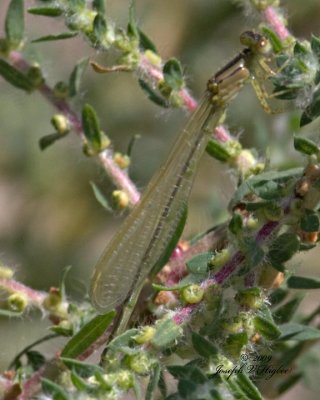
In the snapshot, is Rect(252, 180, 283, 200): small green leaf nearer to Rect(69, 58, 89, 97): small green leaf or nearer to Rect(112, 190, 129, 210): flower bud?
Rect(112, 190, 129, 210): flower bud

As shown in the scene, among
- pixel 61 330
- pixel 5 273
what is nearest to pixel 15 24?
Result: pixel 5 273

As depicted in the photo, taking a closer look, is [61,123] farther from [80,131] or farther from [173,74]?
[173,74]

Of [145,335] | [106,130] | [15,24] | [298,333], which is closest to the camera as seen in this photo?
[145,335]

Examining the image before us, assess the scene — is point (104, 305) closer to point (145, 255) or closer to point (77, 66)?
point (145, 255)

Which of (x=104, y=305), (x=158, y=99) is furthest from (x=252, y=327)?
(x=158, y=99)

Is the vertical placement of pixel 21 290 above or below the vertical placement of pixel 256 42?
below

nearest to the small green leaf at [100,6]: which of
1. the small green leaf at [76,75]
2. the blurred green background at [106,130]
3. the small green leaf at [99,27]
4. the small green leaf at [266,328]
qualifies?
the small green leaf at [99,27]
